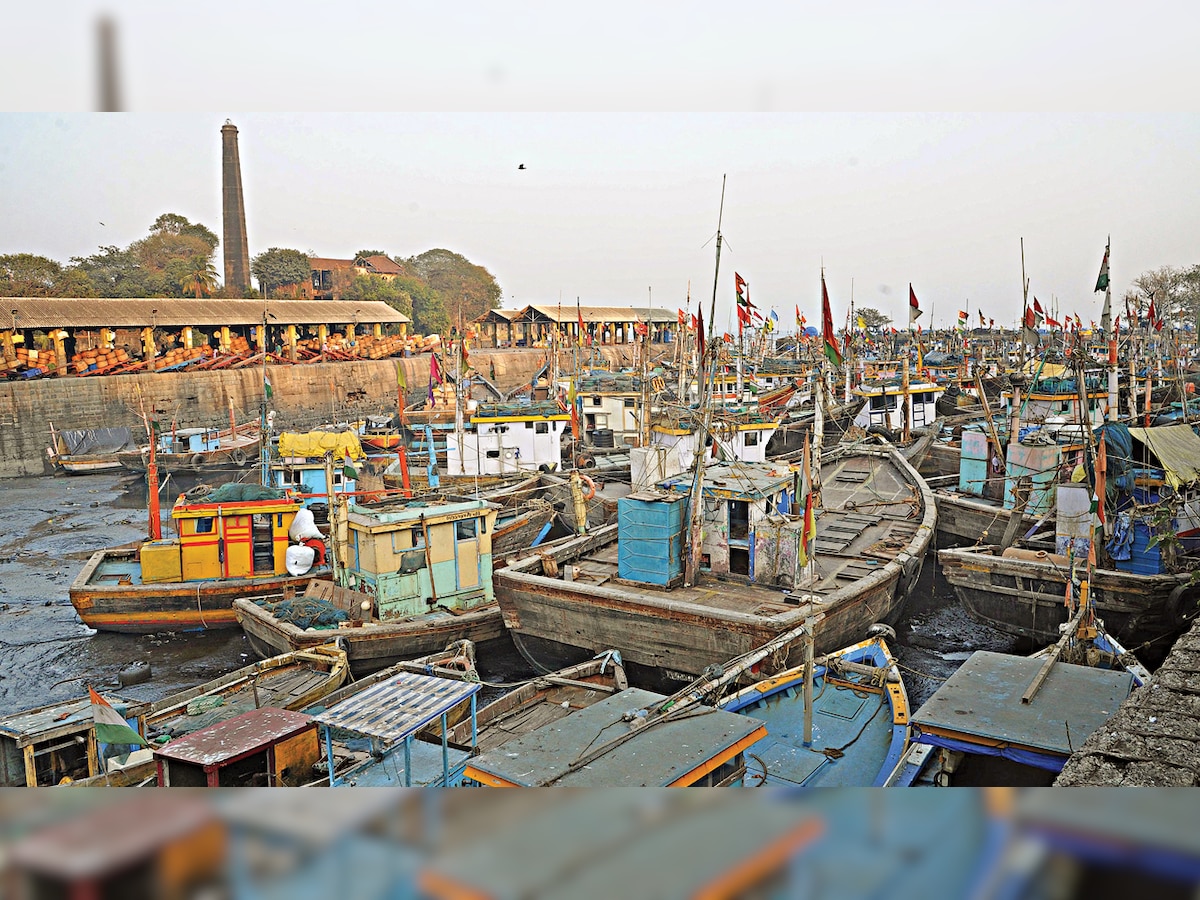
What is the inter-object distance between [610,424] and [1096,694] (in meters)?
18.9

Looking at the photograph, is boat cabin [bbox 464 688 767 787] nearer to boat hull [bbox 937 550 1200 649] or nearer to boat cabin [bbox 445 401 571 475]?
boat hull [bbox 937 550 1200 649]

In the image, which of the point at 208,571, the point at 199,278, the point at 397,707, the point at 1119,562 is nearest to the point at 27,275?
the point at 199,278

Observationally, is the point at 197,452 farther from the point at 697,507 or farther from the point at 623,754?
the point at 623,754

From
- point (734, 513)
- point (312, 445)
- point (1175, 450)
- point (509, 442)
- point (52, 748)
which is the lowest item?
point (52, 748)

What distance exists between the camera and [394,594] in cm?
1163

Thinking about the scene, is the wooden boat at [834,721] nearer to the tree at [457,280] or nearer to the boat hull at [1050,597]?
the boat hull at [1050,597]

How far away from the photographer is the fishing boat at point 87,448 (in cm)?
2769

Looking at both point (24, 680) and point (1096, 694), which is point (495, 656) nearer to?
point (24, 680)

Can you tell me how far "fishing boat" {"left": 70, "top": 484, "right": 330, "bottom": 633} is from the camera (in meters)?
13.1

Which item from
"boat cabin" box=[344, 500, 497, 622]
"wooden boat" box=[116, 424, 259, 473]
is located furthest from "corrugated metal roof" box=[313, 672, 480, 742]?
"wooden boat" box=[116, 424, 259, 473]

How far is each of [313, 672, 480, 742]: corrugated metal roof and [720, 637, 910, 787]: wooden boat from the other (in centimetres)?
253

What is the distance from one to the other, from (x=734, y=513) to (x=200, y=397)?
96.4 ft

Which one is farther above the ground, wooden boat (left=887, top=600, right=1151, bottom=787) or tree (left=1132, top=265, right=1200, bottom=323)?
tree (left=1132, top=265, right=1200, bottom=323)

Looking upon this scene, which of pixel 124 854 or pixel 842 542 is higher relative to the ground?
pixel 124 854
